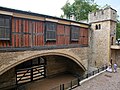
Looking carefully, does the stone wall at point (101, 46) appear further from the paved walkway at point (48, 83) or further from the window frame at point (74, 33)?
the window frame at point (74, 33)

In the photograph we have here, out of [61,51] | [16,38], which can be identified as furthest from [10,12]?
[61,51]

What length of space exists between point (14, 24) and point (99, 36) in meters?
12.7

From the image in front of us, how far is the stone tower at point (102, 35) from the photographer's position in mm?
17016

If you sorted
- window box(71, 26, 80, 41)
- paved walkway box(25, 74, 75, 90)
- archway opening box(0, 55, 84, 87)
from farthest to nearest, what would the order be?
window box(71, 26, 80, 41) → paved walkway box(25, 74, 75, 90) → archway opening box(0, 55, 84, 87)

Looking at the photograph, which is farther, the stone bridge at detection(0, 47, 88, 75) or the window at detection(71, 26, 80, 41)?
the window at detection(71, 26, 80, 41)

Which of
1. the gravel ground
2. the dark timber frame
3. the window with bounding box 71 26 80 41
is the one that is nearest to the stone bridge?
the window with bounding box 71 26 80 41

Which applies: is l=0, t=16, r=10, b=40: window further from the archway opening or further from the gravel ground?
the gravel ground

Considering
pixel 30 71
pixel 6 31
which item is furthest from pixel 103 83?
pixel 6 31

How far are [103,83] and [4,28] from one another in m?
10.3

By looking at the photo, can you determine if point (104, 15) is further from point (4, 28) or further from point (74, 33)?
point (4, 28)

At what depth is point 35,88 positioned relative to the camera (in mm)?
13008

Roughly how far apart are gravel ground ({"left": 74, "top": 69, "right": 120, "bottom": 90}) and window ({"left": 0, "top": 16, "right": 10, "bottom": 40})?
7.71 m

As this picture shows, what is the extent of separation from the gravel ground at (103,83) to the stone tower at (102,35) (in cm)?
323

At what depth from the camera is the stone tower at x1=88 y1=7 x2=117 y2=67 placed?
17.0 meters
